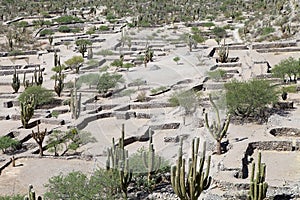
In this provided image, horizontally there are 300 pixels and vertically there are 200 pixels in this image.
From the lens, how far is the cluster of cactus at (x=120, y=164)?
55.6 ft

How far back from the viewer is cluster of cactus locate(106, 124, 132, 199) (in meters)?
17.0

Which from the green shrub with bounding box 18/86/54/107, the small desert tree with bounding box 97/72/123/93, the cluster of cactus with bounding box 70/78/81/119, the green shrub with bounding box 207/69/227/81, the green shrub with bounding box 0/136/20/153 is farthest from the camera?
the green shrub with bounding box 207/69/227/81

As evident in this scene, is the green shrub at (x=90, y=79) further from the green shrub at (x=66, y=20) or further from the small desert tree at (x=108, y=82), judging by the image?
the green shrub at (x=66, y=20)

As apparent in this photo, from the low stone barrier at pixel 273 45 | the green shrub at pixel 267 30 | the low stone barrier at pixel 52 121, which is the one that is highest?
the green shrub at pixel 267 30

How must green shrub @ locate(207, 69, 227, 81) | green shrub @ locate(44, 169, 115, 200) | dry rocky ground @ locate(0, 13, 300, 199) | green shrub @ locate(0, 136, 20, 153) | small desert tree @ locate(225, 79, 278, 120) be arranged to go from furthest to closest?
green shrub @ locate(207, 69, 227, 81) < small desert tree @ locate(225, 79, 278, 120) < green shrub @ locate(0, 136, 20, 153) < dry rocky ground @ locate(0, 13, 300, 199) < green shrub @ locate(44, 169, 115, 200)

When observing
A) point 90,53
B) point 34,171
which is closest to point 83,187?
point 34,171

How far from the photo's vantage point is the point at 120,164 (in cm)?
1728

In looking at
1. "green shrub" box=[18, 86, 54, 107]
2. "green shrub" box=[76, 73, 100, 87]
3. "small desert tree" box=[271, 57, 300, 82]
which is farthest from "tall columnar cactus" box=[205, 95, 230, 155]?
"green shrub" box=[18, 86, 54, 107]

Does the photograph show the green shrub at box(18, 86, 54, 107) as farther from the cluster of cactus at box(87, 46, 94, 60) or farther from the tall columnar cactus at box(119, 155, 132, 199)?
the tall columnar cactus at box(119, 155, 132, 199)

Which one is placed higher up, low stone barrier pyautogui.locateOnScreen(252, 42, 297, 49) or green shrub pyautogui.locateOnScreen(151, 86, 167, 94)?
low stone barrier pyautogui.locateOnScreen(252, 42, 297, 49)

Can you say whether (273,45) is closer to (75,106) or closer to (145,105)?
(145,105)

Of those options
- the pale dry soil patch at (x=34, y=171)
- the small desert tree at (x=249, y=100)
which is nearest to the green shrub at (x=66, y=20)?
the small desert tree at (x=249, y=100)

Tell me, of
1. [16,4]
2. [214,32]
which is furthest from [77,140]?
[16,4]

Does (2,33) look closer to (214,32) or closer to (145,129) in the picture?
(214,32)
